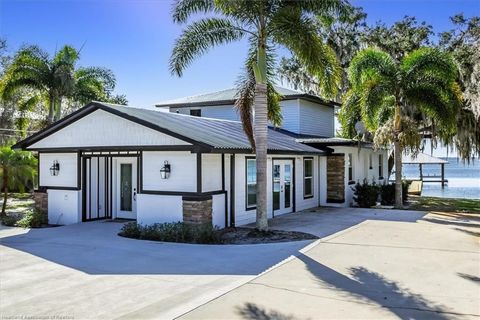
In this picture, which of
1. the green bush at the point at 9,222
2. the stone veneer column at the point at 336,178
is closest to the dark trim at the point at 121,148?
the green bush at the point at 9,222

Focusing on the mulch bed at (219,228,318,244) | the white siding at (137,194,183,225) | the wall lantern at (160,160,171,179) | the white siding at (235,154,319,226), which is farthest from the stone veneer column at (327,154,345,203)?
the wall lantern at (160,160,171,179)

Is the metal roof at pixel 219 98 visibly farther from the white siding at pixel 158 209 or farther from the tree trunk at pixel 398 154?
the white siding at pixel 158 209

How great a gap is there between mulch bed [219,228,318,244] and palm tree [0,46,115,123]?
13.3m

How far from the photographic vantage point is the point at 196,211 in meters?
11.9

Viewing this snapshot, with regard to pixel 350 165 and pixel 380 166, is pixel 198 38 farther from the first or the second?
pixel 380 166

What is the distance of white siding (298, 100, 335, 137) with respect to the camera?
2224 cm

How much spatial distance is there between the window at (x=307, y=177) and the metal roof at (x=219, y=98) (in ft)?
15.4

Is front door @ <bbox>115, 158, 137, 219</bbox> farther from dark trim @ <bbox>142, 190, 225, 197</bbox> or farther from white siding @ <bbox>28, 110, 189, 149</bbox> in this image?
→ dark trim @ <bbox>142, 190, 225, 197</bbox>

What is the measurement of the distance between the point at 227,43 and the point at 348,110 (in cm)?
814

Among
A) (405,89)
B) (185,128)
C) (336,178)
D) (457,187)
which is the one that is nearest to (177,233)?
(185,128)

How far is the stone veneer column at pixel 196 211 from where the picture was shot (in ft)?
39.0

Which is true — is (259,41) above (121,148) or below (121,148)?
above

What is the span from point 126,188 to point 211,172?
353 centimetres

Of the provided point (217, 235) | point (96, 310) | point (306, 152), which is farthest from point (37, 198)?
point (96, 310)
